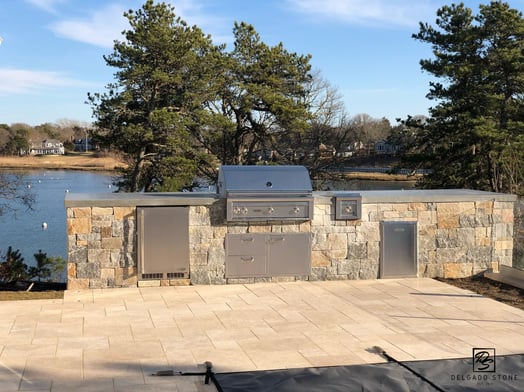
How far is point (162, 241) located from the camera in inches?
285

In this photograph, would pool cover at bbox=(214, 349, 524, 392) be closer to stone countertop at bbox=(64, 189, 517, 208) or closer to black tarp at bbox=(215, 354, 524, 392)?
black tarp at bbox=(215, 354, 524, 392)

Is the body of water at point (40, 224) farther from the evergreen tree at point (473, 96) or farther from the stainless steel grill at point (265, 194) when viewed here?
the evergreen tree at point (473, 96)

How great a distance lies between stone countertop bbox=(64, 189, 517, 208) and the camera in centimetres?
713

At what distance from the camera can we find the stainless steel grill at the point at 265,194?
7305mm

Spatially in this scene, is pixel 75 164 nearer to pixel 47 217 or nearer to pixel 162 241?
pixel 47 217

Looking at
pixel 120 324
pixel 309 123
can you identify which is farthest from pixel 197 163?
pixel 120 324

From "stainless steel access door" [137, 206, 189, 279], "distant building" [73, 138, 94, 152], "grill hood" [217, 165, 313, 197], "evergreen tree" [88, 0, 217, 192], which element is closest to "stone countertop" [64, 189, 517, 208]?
"stainless steel access door" [137, 206, 189, 279]

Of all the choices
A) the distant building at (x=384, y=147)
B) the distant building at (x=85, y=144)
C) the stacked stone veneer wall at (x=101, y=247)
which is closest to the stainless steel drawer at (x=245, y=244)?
the stacked stone veneer wall at (x=101, y=247)

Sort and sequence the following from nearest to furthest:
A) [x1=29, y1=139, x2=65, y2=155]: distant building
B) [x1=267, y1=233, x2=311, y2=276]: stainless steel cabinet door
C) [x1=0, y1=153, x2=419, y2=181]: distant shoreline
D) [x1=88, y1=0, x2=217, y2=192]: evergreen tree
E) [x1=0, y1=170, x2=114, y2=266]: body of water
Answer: [x1=267, y1=233, x2=311, y2=276]: stainless steel cabinet door
[x1=0, y1=170, x2=114, y2=266]: body of water
[x1=88, y1=0, x2=217, y2=192]: evergreen tree
[x1=0, y1=153, x2=419, y2=181]: distant shoreline
[x1=29, y1=139, x2=65, y2=155]: distant building

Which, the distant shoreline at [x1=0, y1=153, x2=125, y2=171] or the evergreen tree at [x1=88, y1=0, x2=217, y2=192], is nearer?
the evergreen tree at [x1=88, y1=0, x2=217, y2=192]

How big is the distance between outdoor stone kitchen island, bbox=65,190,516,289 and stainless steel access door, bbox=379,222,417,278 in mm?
14

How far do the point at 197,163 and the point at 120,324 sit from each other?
1523 cm

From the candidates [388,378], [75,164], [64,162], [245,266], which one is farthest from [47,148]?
[388,378]

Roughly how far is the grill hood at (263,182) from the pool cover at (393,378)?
3.18 metres
